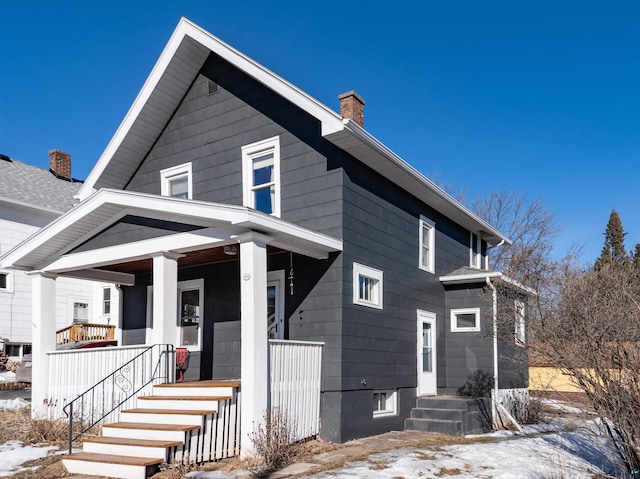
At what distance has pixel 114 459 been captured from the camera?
7871 millimetres

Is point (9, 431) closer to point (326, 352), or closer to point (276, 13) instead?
point (326, 352)

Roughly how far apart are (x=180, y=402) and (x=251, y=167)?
5.03m

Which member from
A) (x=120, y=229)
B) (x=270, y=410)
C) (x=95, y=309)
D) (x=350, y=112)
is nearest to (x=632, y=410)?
(x=270, y=410)

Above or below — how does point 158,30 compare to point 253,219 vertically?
above

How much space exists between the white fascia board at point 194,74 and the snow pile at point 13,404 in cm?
481

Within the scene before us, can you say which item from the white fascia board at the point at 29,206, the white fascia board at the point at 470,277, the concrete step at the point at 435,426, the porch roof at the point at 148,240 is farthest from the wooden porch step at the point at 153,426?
the white fascia board at the point at 29,206

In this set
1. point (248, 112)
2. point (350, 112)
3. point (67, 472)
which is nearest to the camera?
point (67, 472)

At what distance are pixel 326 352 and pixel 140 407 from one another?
3.15 m

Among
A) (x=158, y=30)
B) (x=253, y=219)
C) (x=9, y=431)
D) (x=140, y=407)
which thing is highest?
(x=158, y=30)

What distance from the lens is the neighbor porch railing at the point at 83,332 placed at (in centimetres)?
2028

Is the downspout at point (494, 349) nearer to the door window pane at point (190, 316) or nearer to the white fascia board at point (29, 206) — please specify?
the door window pane at point (190, 316)

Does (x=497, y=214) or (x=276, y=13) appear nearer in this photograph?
(x=276, y=13)

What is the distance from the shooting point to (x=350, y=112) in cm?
1109

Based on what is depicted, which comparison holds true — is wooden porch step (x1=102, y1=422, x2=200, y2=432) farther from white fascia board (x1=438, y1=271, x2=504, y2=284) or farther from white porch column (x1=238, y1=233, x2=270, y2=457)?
white fascia board (x1=438, y1=271, x2=504, y2=284)
